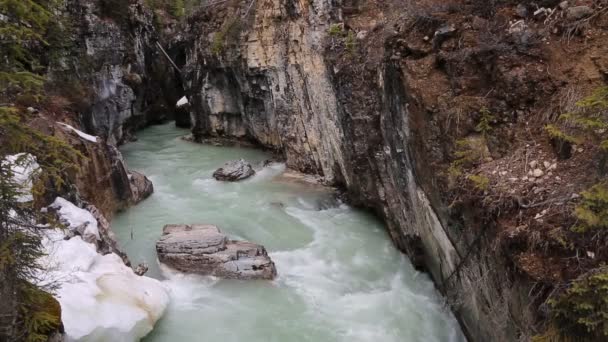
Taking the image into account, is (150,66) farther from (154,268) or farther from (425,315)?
(425,315)

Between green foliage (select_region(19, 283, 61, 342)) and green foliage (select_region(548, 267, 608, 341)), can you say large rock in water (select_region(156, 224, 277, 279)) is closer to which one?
green foliage (select_region(19, 283, 61, 342))

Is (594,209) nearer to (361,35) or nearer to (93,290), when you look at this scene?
(93,290)

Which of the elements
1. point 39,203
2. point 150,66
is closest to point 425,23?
point 39,203

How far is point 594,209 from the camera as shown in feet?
15.1

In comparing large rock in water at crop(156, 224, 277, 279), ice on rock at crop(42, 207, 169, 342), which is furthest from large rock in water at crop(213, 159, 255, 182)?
ice on rock at crop(42, 207, 169, 342)

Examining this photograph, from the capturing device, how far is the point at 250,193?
14.5m

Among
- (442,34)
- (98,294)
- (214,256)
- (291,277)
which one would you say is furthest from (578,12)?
(98,294)

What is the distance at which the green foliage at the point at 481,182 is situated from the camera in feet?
19.5

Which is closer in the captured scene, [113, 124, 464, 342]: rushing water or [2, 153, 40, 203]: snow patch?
[2, 153, 40, 203]: snow patch

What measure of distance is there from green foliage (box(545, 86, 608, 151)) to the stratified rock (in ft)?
36.8

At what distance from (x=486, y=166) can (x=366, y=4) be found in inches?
347

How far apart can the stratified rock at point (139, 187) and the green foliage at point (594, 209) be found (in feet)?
38.6

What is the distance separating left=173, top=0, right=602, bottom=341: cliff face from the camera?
21.0ft

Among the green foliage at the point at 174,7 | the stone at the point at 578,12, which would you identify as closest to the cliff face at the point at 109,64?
the green foliage at the point at 174,7
